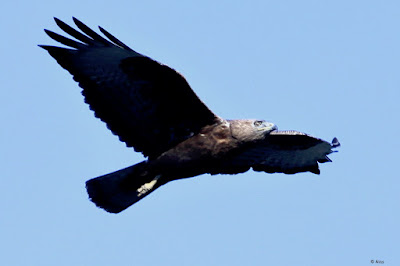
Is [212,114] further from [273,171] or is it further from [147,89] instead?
[273,171]

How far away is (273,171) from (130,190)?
2185 mm

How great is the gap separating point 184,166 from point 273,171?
1.83 meters

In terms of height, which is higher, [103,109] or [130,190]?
[103,109]

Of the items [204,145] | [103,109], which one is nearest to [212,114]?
[204,145]

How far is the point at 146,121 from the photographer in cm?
1275

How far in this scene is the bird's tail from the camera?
41.3ft

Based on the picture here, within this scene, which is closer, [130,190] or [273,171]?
[130,190]

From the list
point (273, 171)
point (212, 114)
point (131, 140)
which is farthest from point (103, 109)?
point (273, 171)

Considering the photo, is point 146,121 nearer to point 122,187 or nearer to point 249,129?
point 122,187

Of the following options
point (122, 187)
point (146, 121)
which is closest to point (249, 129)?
point (146, 121)

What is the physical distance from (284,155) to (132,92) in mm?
2442

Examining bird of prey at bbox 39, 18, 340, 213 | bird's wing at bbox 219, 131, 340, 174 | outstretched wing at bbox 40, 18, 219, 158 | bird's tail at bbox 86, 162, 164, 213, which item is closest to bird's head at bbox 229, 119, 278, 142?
bird of prey at bbox 39, 18, 340, 213

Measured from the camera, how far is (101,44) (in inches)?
474

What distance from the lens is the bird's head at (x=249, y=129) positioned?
12430 mm
